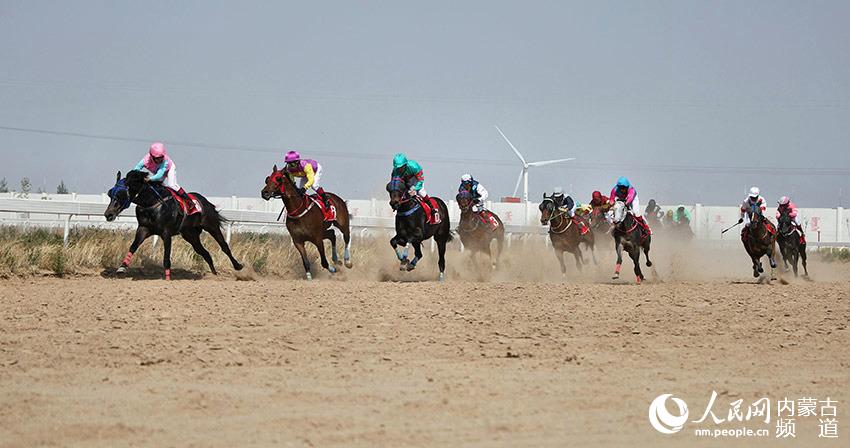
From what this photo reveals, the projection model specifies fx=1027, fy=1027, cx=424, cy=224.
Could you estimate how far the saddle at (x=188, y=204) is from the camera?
54.5 ft

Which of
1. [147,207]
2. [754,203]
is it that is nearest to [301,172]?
[147,207]

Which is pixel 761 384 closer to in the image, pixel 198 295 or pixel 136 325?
pixel 136 325

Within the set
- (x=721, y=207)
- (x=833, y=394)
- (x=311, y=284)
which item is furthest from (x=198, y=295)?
(x=721, y=207)

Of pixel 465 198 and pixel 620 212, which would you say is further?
pixel 465 198

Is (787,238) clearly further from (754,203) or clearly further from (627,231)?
(627,231)

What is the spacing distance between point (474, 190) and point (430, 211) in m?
3.32

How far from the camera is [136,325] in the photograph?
32.8ft

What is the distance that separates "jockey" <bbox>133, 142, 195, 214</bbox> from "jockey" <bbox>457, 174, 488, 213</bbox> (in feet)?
20.6

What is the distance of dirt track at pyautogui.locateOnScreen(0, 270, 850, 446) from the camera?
620 centimetres

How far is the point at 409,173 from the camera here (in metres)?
17.4

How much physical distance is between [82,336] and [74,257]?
761cm

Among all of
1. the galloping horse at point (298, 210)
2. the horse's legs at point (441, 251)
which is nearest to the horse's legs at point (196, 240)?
the galloping horse at point (298, 210)
